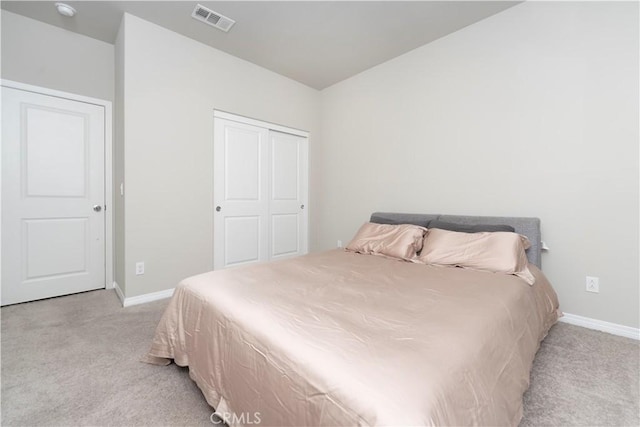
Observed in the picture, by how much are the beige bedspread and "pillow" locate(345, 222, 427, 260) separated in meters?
0.49

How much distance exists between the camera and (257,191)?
3545 mm

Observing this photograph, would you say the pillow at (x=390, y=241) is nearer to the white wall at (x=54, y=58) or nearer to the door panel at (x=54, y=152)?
the door panel at (x=54, y=152)

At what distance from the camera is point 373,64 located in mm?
3336

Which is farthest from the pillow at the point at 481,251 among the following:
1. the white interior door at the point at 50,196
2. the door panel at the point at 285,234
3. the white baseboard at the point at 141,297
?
the white interior door at the point at 50,196

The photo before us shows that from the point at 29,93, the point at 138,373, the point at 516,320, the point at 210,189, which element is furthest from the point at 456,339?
the point at 29,93

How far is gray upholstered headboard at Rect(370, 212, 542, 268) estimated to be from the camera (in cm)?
215

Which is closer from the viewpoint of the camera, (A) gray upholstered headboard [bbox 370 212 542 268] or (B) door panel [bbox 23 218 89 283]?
(A) gray upholstered headboard [bbox 370 212 542 268]

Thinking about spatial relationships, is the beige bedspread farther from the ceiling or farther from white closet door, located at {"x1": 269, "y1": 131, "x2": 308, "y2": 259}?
the ceiling

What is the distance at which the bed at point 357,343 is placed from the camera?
0.74 m

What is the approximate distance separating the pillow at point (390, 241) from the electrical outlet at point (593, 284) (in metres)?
1.23

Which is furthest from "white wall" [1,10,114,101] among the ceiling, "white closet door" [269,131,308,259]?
"white closet door" [269,131,308,259]

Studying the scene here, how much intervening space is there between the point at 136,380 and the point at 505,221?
280 centimetres

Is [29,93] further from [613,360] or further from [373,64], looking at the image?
[613,360]
